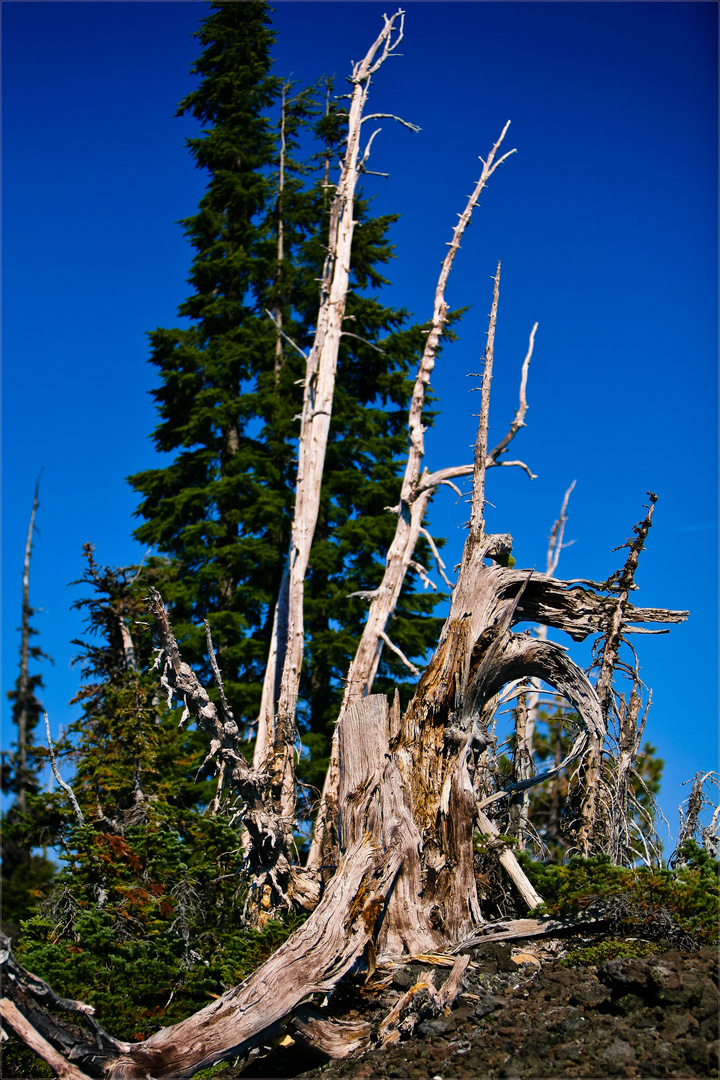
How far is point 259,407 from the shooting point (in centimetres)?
1446

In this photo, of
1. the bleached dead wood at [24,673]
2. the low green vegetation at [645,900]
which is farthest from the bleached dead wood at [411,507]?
the bleached dead wood at [24,673]

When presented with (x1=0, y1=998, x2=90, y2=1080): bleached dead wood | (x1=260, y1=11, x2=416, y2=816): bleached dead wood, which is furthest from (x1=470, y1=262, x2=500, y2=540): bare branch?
(x1=0, y1=998, x2=90, y2=1080): bleached dead wood

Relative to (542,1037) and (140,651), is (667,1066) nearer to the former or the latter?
(542,1037)

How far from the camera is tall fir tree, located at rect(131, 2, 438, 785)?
1337cm

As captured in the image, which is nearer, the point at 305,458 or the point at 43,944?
the point at 43,944

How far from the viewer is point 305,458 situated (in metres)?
12.7

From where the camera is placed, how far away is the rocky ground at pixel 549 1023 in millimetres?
4199

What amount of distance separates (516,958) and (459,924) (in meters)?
0.55

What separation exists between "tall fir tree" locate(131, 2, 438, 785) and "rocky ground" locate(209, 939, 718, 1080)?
6.48 meters

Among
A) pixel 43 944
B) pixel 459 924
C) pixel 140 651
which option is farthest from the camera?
pixel 140 651

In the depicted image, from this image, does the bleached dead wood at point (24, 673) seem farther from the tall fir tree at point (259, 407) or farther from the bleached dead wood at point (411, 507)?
the bleached dead wood at point (411, 507)

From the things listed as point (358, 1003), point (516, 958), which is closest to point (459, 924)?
point (516, 958)

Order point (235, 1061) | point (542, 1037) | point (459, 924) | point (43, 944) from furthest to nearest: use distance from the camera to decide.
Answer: point (43, 944) → point (459, 924) → point (235, 1061) → point (542, 1037)

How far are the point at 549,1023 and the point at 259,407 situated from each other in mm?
11393
